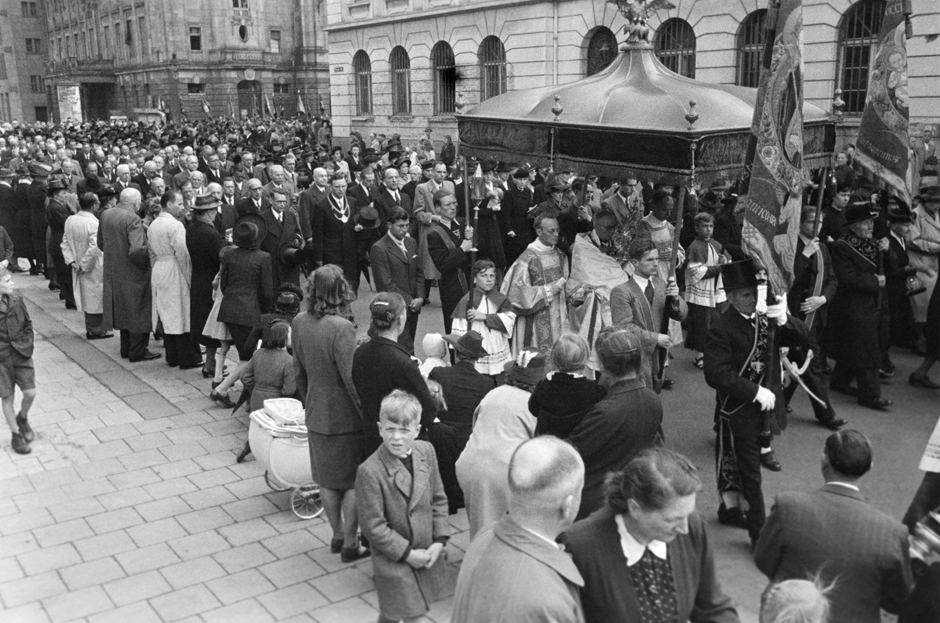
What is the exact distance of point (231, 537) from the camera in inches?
246

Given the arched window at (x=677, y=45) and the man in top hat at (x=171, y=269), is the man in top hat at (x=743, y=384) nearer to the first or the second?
the man in top hat at (x=171, y=269)

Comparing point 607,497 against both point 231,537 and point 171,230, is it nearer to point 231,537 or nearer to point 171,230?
point 231,537

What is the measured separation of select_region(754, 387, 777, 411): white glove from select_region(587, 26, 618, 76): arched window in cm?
1964

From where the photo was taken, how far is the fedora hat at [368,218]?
11484mm

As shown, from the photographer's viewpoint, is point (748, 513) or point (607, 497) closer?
point (607, 497)

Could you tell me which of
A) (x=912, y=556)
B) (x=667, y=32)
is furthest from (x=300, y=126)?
(x=912, y=556)

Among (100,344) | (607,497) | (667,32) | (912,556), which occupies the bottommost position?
(100,344)

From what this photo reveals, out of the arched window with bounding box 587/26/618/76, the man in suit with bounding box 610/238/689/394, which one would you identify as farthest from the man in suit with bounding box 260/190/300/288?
the arched window with bounding box 587/26/618/76

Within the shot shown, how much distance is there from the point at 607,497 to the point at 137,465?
5501 mm

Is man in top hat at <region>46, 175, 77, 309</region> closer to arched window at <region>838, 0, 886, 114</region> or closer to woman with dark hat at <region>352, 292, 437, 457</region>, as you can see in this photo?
woman with dark hat at <region>352, 292, 437, 457</region>

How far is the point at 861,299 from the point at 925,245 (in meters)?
1.49

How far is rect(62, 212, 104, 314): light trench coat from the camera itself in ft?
37.0

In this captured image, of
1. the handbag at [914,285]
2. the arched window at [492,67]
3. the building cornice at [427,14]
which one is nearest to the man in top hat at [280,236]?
the handbag at [914,285]

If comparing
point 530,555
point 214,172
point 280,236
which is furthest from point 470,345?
point 214,172
